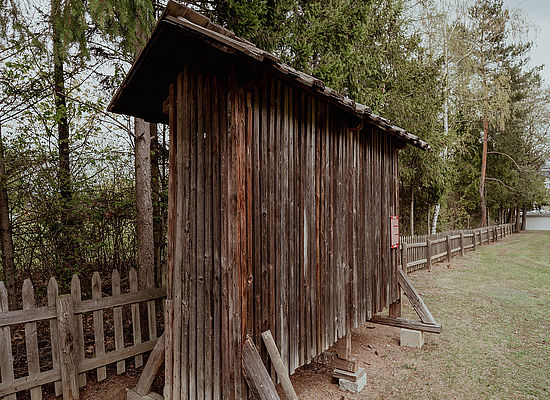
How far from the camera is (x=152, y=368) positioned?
371 centimetres

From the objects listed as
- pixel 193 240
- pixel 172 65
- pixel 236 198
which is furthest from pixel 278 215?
pixel 172 65

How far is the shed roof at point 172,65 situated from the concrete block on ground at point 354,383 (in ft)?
11.8

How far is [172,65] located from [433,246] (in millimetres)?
13367

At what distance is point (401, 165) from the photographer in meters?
13.2

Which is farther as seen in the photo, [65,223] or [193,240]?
[65,223]

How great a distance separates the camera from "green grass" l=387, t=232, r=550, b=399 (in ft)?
15.6

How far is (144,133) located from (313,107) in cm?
322

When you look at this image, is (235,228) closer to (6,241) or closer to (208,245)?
(208,245)

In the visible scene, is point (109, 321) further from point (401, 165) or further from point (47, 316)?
point (401, 165)

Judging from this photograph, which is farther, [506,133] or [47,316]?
[506,133]

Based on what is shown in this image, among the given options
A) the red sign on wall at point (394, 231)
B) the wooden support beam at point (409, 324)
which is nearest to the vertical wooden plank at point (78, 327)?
the wooden support beam at point (409, 324)

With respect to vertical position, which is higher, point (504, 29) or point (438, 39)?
point (504, 29)

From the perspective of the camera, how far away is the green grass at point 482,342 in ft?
15.6

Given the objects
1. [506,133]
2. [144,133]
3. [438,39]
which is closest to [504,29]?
[438,39]
